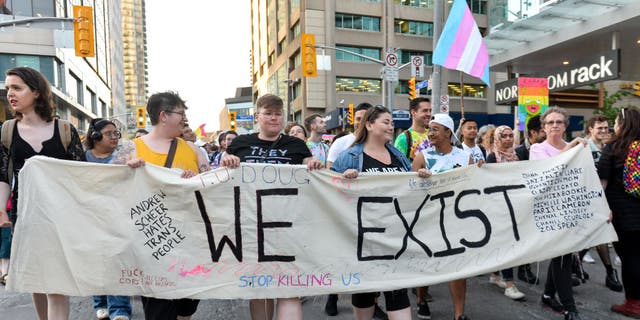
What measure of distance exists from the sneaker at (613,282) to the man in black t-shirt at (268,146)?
3.88m

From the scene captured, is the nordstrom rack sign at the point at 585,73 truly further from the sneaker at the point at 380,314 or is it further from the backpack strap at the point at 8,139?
the backpack strap at the point at 8,139

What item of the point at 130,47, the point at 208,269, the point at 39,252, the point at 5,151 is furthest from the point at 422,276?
the point at 130,47

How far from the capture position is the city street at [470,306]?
163 inches

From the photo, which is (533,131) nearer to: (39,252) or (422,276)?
(422,276)

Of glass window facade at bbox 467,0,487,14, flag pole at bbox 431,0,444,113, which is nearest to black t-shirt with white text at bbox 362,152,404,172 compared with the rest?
flag pole at bbox 431,0,444,113

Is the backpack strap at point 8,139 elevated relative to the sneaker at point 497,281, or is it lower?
elevated

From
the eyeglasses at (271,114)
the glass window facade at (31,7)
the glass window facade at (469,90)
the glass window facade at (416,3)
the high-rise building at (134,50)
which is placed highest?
the high-rise building at (134,50)

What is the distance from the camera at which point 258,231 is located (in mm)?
3090

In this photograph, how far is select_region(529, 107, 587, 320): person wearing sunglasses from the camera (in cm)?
375

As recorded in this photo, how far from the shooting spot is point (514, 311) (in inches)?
165

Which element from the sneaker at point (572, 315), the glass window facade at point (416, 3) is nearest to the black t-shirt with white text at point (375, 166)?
the sneaker at point (572, 315)

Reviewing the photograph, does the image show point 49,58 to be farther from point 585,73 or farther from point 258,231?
point 258,231

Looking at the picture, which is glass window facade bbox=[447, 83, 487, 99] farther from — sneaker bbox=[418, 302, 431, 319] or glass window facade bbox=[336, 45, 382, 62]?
sneaker bbox=[418, 302, 431, 319]

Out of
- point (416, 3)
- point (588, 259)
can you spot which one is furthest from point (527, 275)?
point (416, 3)
